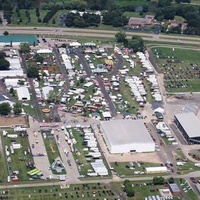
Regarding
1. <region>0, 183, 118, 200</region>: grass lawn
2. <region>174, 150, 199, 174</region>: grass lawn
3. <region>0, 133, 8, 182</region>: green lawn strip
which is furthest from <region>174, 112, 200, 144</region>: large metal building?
<region>0, 133, 8, 182</region>: green lawn strip

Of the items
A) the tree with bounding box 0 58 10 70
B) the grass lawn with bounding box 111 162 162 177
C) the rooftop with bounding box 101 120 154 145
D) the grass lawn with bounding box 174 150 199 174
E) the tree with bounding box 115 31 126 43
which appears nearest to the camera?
the grass lawn with bounding box 111 162 162 177

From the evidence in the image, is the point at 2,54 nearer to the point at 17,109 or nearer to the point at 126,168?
the point at 17,109

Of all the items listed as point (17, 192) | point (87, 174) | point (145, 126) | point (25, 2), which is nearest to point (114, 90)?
point (145, 126)

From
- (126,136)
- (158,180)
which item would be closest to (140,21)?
(126,136)

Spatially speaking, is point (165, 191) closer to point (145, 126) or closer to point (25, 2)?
point (145, 126)

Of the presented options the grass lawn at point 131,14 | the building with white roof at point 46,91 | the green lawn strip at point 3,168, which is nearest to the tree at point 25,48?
the building with white roof at point 46,91

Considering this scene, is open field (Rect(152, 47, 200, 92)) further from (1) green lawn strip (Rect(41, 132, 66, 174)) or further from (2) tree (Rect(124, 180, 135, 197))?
(2) tree (Rect(124, 180, 135, 197))

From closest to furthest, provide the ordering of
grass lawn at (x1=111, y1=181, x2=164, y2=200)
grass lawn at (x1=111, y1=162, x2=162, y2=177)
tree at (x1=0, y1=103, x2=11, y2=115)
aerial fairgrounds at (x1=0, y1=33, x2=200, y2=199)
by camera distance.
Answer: grass lawn at (x1=111, y1=181, x2=164, y2=200) < aerial fairgrounds at (x1=0, y1=33, x2=200, y2=199) < grass lawn at (x1=111, y1=162, x2=162, y2=177) < tree at (x1=0, y1=103, x2=11, y2=115)
